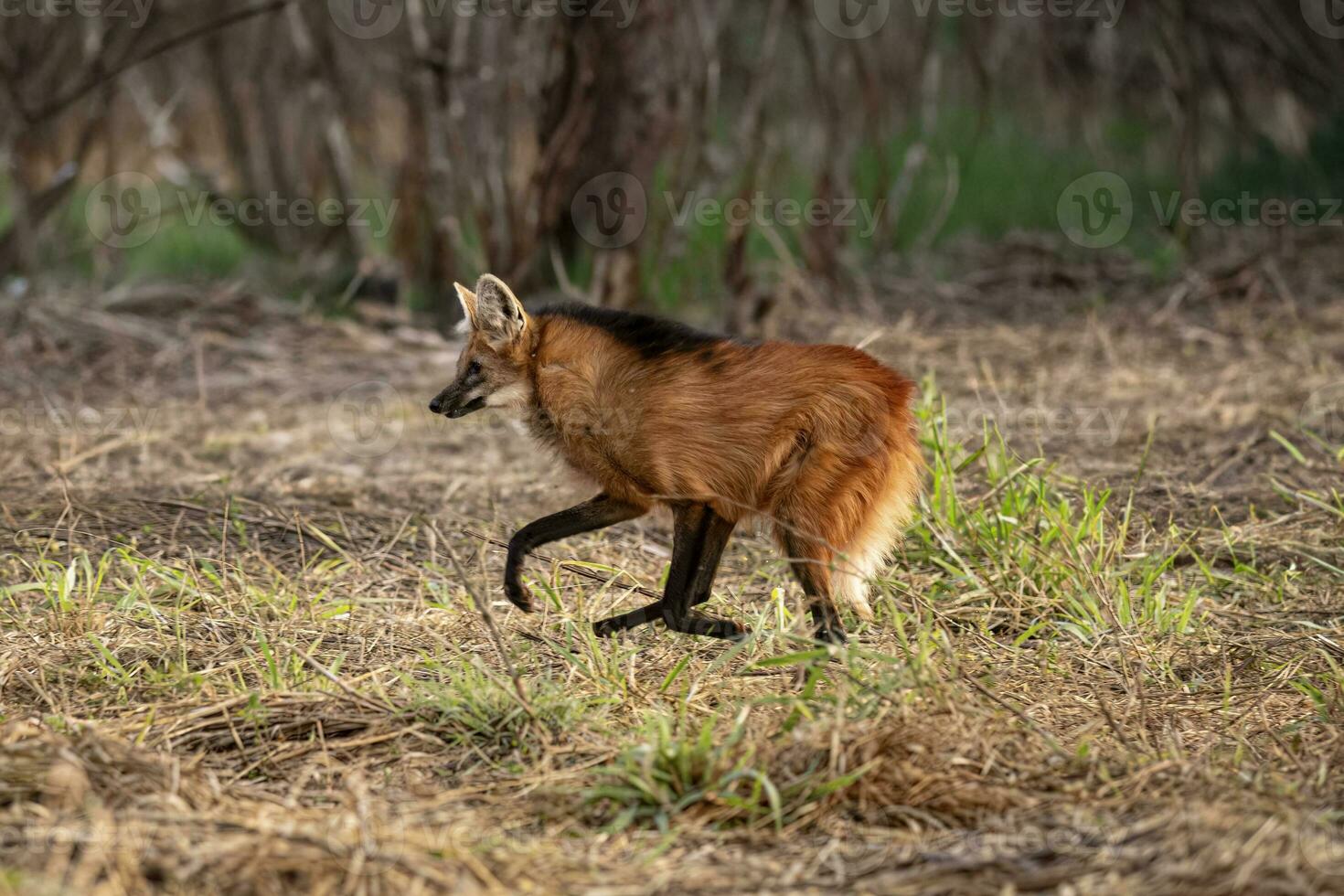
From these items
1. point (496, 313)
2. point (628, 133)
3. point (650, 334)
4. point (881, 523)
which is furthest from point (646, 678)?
point (628, 133)

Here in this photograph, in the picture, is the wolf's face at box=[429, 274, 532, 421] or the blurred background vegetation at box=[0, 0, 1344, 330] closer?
the wolf's face at box=[429, 274, 532, 421]

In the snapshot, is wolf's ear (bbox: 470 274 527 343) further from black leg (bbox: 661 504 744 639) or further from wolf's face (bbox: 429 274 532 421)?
black leg (bbox: 661 504 744 639)

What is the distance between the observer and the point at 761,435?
10.6ft

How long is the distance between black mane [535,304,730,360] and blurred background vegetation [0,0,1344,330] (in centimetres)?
272

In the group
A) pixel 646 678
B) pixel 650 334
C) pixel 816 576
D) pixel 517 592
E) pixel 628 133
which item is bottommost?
pixel 646 678

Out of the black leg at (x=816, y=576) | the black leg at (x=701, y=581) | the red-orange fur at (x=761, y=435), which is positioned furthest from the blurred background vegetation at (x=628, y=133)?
the black leg at (x=816, y=576)

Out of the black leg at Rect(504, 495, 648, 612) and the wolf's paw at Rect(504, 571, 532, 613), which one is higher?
the black leg at Rect(504, 495, 648, 612)

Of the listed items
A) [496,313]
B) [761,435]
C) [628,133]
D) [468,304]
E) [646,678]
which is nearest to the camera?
[646,678]

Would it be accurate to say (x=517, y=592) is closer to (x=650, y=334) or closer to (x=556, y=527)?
(x=556, y=527)

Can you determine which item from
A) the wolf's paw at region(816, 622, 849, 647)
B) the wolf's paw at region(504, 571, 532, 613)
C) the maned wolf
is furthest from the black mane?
the wolf's paw at region(816, 622, 849, 647)

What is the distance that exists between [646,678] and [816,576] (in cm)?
45

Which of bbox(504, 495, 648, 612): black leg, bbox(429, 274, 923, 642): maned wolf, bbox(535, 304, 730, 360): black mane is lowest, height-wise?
bbox(504, 495, 648, 612): black leg

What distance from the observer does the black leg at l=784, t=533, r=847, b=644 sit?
10.3 ft

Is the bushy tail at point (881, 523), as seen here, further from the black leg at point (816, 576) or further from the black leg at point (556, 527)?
the black leg at point (556, 527)
